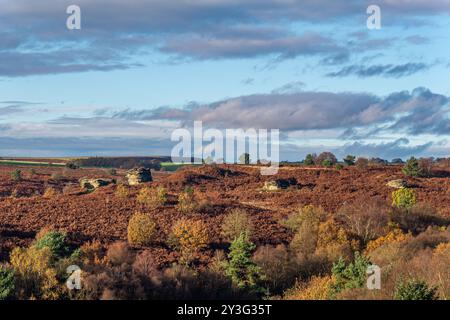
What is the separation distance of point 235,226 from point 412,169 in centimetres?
5035

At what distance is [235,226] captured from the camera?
43.8 meters

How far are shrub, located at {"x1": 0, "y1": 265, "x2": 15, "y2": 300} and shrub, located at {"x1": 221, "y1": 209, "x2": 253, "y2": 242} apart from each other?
2072cm

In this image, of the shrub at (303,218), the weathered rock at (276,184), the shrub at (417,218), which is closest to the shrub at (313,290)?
the shrub at (303,218)

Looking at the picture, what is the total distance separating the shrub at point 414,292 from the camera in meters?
20.4

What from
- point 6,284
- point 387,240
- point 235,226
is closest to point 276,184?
point 235,226

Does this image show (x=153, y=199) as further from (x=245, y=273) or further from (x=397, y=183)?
(x=397, y=183)

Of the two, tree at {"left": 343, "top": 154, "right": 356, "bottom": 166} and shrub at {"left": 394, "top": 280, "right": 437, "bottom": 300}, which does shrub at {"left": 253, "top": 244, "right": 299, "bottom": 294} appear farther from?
tree at {"left": 343, "top": 154, "right": 356, "bottom": 166}

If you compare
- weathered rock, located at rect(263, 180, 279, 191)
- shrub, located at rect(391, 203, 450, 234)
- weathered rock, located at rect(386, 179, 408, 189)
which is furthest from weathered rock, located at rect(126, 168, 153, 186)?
shrub, located at rect(391, 203, 450, 234)

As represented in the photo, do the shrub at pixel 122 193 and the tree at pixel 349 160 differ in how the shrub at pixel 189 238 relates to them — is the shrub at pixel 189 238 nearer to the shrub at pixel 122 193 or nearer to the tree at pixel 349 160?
the shrub at pixel 122 193

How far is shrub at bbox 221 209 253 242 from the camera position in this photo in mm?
43219

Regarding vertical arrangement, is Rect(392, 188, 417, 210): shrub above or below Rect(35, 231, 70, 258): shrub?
above
